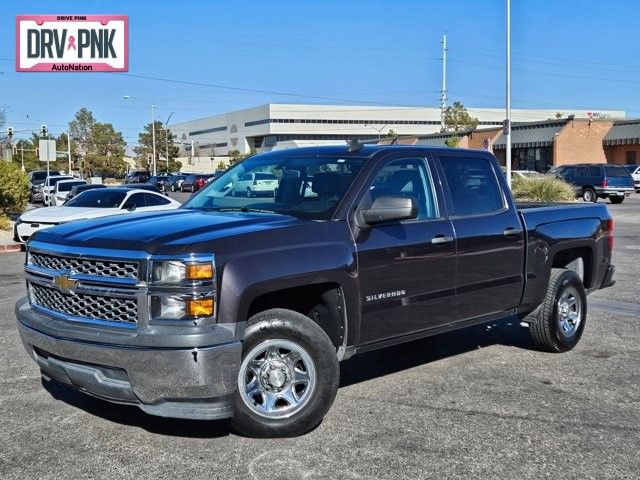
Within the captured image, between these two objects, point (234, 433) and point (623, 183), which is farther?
point (623, 183)

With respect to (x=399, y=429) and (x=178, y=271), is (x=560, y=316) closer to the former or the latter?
(x=399, y=429)

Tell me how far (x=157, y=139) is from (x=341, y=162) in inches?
4344

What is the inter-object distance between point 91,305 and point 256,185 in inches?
71.5

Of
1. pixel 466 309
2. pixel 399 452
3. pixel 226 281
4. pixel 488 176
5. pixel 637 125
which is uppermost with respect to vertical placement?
pixel 637 125

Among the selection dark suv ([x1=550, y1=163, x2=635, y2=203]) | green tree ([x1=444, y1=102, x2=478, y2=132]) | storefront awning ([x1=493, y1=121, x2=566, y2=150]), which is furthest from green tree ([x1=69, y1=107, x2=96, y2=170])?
dark suv ([x1=550, y1=163, x2=635, y2=203])

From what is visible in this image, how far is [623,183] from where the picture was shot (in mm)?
33531

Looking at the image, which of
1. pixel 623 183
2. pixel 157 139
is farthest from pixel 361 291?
pixel 157 139

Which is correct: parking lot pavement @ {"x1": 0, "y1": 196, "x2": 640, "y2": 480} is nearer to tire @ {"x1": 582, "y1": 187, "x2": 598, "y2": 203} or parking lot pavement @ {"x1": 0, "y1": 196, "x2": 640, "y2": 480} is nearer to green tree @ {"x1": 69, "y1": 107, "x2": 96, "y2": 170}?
tire @ {"x1": 582, "y1": 187, "x2": 598, "y2": 203}

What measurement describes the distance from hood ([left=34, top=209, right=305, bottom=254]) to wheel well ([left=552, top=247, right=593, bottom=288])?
3.48 m

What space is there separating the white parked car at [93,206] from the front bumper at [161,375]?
1153 cm

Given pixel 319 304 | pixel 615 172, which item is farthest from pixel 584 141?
pixel 319 304

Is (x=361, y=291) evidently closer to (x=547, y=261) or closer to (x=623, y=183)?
(x=547, y=261)

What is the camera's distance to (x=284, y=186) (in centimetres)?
555

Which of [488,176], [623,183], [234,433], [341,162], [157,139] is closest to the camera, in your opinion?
[234,433]
